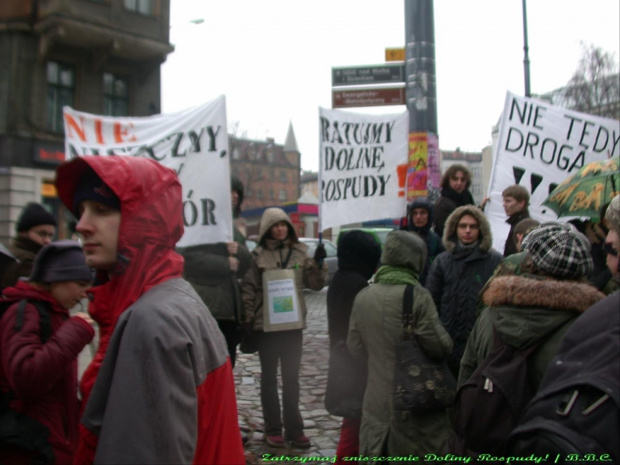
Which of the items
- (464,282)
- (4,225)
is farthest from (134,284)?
(4,225)

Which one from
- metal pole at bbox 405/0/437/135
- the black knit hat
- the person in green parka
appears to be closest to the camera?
the black knit hat

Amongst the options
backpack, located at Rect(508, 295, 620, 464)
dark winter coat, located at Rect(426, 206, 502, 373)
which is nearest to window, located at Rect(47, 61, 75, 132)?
dark winter coat, located at Rect(426, 206, 502, 373)

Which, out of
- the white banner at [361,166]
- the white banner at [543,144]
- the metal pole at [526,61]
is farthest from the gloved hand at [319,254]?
the metal pole at [526,61]

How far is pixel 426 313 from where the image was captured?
3.35 metres

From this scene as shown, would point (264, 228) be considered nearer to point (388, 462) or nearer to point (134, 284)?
point (388, 462)

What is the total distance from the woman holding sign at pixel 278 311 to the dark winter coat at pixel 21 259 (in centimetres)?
164

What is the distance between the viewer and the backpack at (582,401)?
3.88ft

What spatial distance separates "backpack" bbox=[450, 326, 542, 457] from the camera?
6.67 feet

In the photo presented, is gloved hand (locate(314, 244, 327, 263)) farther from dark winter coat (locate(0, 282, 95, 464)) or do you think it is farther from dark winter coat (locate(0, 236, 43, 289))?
dark winter coat (locate(0, 282, 95, 464))

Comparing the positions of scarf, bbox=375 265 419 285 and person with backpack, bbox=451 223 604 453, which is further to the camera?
scarf, bbox=375 265 419 285

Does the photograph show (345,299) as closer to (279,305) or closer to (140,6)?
(279,305)

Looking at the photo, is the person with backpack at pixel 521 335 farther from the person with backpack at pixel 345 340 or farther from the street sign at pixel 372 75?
the street sign at pixel 372 75

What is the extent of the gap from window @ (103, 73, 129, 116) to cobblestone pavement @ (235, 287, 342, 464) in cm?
1613

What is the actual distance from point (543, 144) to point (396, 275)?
3.21 metres
